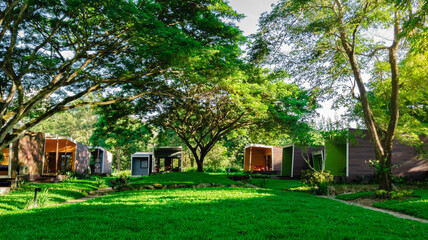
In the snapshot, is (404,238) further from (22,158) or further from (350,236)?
(22,158)

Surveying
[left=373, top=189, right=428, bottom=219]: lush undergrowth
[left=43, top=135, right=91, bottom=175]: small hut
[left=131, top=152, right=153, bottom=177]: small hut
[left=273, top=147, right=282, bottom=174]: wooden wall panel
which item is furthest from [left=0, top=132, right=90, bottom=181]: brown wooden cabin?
[left=273, top=147, right=282, bottom=174]: wooden wall panel

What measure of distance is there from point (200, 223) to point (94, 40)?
8.43 m

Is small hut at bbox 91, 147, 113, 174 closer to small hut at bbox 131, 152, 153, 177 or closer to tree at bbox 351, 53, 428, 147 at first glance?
small hut at bbox 131, 152, 153, 177

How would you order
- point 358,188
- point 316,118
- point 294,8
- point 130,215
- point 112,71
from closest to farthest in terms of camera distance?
1. point 130,215
2. point 294,8
3. point 112,71
4. point 358,188
5. point 316,118

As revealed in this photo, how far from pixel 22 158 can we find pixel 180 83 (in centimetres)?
1007

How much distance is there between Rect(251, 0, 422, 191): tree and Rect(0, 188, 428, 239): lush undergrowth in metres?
6.38

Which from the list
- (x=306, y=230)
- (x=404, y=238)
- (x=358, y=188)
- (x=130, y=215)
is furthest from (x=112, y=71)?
(x=358, y=188)

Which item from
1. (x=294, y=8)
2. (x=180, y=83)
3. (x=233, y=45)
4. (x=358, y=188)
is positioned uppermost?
(x=294, y=8)

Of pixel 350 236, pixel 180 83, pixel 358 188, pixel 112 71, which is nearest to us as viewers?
pixel 350 236

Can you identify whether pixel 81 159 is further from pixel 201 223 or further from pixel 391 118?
pixel 391 118

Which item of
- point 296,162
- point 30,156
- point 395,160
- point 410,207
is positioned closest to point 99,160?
point 30,156

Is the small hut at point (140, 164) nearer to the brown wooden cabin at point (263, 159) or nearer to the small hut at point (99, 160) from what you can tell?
the small hut at point (99, 160)

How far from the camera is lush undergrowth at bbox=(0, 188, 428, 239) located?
4.54 metres

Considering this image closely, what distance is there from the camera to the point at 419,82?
12.2m
